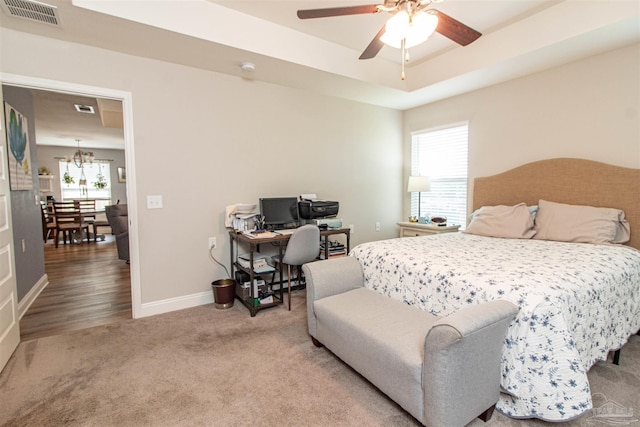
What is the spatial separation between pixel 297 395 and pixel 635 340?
2.66 meters

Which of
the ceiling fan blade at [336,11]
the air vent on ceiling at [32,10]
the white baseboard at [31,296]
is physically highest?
the air vent on ceiling at [32,10]

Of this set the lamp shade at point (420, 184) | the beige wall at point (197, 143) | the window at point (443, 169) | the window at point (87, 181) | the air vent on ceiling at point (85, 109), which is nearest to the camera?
the beige wall at point (197, 143)

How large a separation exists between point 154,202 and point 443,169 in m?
3.62

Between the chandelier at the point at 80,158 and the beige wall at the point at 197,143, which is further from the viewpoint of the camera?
the chandelier at the point at 80,158

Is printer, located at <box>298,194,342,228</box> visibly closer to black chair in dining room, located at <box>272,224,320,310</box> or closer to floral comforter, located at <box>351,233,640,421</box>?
black chair in dining room, located at <box>272,224,320,310</box>

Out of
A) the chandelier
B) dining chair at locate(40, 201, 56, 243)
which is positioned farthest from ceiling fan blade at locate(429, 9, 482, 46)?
the chandelier

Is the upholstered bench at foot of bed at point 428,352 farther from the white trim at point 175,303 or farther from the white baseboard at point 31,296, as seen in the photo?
the white baseboard at point 31,296

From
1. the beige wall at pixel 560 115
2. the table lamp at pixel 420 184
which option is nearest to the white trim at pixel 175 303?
the table lamp at pixel 420 184

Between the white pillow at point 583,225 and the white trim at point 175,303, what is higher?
the white pillow at point 583,225

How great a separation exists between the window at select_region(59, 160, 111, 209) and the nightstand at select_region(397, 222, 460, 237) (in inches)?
368

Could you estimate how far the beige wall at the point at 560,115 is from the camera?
275 centimetres

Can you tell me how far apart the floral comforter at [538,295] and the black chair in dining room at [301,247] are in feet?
2.11

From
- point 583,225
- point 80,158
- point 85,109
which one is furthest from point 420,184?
point 80,158

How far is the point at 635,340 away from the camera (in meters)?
2.43
